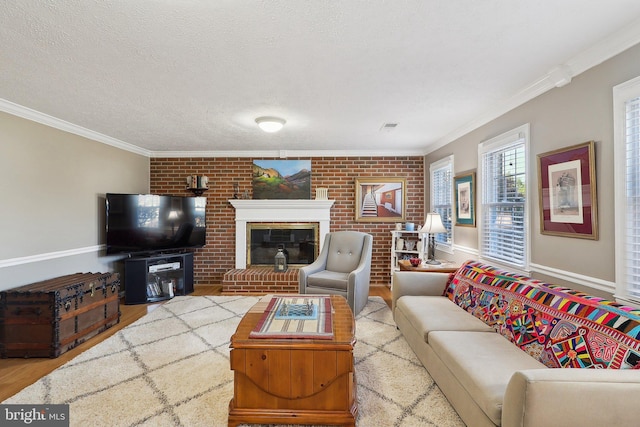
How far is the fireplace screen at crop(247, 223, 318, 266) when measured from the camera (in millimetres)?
5141

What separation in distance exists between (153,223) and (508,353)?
449cm

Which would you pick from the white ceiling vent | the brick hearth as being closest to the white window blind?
the white ceiling vent

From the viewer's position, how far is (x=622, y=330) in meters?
1.43

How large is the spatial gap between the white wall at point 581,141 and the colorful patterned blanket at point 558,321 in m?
0.27

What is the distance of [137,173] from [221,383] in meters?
3.98

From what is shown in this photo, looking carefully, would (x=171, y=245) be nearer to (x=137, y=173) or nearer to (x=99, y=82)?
(x=137, y=173)

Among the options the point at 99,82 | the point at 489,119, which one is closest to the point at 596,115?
the point at 489,119

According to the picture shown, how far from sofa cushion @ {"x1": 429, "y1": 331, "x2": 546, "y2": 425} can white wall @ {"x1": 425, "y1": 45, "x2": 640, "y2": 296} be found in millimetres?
767

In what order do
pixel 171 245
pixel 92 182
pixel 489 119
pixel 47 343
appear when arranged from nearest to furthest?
1. pixel 47 343
2. pixel 489 119
3. pixel 92 182
4. pixel 171 245

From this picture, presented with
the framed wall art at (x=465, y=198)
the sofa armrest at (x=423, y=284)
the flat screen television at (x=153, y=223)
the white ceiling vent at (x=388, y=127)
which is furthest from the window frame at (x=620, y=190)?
the flat screen television at (x=153, y=223)

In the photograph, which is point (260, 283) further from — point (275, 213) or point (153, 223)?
point (153, 223)

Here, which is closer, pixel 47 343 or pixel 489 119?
pixel 47 343

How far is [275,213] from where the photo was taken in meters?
5.04

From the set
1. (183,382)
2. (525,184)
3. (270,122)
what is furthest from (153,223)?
(525,184)
